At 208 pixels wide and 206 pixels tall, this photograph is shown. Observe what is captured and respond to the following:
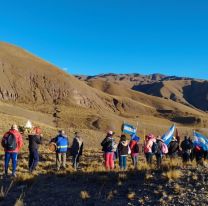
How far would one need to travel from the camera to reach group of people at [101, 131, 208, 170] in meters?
17.5

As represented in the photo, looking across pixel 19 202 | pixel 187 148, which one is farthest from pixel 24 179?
pixel 187 148

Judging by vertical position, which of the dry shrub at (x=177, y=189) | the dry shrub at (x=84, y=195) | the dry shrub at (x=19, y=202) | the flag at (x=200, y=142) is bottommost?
the dry shrub at (x=19, y=202)

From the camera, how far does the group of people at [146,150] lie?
17484 millimetres

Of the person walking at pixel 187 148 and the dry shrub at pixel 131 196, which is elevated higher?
the person walking at pixel 187 148

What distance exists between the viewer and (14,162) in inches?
580

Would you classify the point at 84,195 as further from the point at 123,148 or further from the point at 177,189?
the point at 123,148

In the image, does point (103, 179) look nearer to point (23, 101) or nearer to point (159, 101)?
point (23, 101)

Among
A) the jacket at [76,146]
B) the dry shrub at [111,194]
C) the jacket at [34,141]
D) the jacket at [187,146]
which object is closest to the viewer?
the dry shrub at [111,194]

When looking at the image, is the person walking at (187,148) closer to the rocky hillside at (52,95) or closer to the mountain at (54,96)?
the mountain at (54,96)

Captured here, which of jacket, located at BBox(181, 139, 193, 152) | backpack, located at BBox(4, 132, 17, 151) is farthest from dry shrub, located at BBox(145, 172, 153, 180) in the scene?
jacket, located at BBox(181, 139, 193, 152)

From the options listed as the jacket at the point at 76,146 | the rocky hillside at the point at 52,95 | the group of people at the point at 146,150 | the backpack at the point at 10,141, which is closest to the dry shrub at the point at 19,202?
the backpack at the point at 10,141

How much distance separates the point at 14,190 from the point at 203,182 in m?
5.00

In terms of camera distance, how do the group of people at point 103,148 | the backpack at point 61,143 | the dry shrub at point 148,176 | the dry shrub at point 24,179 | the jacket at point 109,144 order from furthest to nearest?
1. the backpack at point 61,143
2. the jacket at point 109,144
3. the group of people at point 103,148
4. the dry shrub at point 24,179
5. the dry shrub at point 148,176

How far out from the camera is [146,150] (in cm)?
1864
